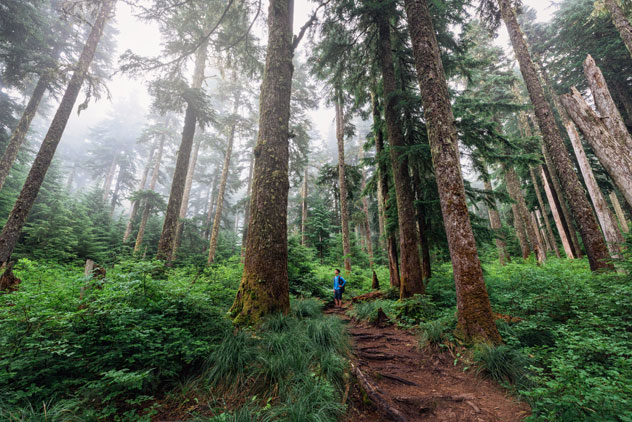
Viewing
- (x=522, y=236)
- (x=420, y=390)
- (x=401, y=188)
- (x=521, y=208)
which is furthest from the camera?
(x=522, y=236)

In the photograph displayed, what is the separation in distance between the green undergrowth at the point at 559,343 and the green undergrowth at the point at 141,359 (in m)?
2.25

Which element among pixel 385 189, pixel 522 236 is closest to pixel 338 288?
pixel 385 189

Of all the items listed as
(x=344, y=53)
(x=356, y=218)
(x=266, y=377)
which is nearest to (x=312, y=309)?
(x=266, y=377)

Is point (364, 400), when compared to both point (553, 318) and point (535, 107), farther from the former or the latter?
point (535, 107)

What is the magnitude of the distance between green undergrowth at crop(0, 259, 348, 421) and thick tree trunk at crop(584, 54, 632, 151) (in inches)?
349

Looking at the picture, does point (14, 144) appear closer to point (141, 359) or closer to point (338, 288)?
point (141, 359)

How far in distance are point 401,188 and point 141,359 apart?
757 centimetres

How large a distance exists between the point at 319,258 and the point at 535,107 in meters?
13.2

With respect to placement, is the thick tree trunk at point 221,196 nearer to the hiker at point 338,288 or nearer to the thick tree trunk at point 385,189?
the hiker at point 338,288

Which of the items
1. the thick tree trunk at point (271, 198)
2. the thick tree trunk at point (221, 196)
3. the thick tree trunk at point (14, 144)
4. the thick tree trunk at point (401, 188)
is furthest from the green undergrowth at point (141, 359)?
the thick tree trunk at point (14, 144)

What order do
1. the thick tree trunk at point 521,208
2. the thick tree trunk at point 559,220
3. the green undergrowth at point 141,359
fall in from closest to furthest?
the green undergrowth at point 141,359 → the thick tree trunk at point 521,208 → the thick tree trunk at point 559,220

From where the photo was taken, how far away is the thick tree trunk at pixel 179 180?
11.0 meters

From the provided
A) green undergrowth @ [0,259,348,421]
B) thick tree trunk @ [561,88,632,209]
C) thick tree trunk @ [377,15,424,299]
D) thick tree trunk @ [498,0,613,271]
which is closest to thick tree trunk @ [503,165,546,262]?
thick tree trunk @ [498,0,613,271]

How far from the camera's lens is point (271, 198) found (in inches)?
214
